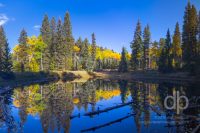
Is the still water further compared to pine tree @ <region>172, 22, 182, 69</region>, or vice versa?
pine tree @ <region>172, 22, 182, 69</region>

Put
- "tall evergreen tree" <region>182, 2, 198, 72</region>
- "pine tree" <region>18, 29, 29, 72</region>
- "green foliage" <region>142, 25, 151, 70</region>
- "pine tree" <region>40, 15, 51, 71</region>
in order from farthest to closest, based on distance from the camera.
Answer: "green foliage" <region>142, 25, 151, 70</region>, "pine tree" <region>40, 15, 51, 71</region>, "pine tree" <region>18, 29, 29, 72</region>, "tall evergreen tree" <region>182, 2, 198, 72</region>

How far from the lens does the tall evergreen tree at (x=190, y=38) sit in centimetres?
6291

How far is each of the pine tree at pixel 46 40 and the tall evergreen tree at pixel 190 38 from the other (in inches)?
1930

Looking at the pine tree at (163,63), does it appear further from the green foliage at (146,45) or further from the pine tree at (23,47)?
the pine tree at (23,47)

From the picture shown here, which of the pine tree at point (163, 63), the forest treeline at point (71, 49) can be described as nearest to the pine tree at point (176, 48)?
the forest treeline at point (71, 49)

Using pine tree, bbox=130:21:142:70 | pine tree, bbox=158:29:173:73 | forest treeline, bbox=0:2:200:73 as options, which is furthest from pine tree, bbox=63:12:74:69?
pine tree, bbox=158:29:173:73

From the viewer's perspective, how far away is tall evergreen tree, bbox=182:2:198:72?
62.9 m

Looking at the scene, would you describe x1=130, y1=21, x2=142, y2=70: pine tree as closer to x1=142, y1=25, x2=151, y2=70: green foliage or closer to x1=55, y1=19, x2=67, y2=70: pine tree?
x1=142, y1=25, x2=151, y2=70: green foliage

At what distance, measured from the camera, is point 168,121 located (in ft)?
76.0

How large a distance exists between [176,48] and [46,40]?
49.1 metres

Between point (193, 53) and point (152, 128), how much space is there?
47352 millimetres

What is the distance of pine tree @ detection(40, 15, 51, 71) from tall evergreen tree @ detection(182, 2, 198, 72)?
161 ft

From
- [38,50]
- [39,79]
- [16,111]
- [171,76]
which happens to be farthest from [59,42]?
[16,111]

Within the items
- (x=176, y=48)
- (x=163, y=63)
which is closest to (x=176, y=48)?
(x=176, y=48)
